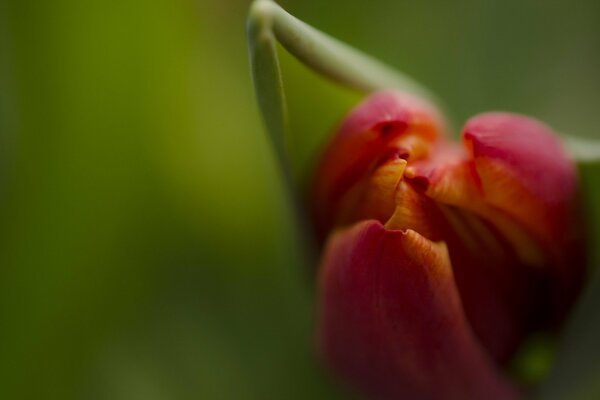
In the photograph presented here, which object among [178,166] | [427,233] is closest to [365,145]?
[427,233]

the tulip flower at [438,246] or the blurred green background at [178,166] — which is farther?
the blurred green background at [178,166]

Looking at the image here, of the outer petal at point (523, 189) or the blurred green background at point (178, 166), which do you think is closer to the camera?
the outer petal at point (523, 189)

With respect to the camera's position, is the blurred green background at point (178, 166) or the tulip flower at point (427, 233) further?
the blurred green background at point (178, 166)

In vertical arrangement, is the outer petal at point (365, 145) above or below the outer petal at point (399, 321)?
above

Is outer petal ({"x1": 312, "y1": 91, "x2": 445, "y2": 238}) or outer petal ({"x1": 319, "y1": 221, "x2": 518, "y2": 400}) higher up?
outer petal ({"x1": 312, "y1": 91, "x2": 445, "y2": 238})

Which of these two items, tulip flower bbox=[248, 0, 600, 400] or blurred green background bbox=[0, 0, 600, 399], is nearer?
tulip flower bbox=[248, 0, 600, 400]

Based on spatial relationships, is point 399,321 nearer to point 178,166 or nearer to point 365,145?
point 365,145

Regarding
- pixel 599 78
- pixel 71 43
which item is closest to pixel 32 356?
pixel 71 43

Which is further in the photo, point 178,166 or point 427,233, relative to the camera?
point 178,166
